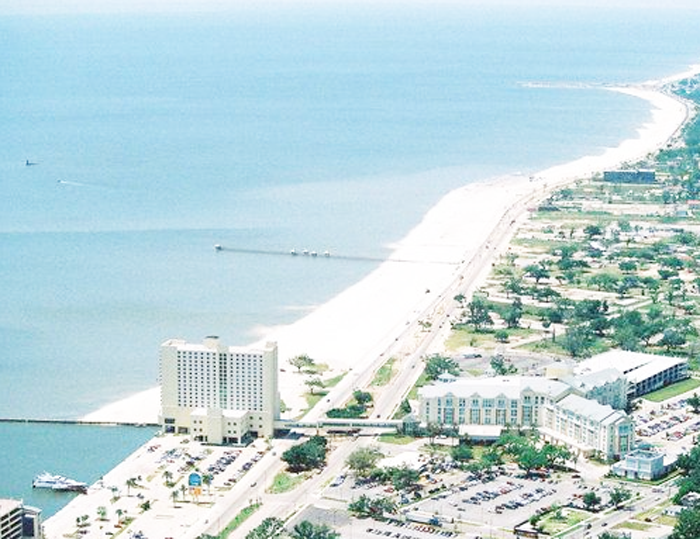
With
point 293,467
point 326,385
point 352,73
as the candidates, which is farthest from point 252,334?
point 352,73

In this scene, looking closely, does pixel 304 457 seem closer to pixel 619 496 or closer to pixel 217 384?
pixel 217 384

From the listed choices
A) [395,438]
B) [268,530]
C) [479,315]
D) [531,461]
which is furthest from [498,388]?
[479,315]

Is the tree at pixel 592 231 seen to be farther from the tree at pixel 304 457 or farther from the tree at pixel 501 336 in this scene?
the tree at pixel 304 457

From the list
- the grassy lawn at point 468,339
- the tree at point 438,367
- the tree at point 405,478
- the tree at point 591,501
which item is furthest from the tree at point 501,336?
the tree at point 591,501

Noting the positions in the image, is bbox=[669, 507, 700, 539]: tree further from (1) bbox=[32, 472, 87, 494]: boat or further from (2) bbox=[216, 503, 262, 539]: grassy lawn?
(1) bbox=[32, 472, 87, 494]: boat

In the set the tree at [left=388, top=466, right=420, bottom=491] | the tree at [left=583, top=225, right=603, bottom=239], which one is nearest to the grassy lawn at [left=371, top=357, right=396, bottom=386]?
the tree at [left=388, top=466, right=420, bottom=491]

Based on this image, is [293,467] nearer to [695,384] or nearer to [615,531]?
[615,531]
